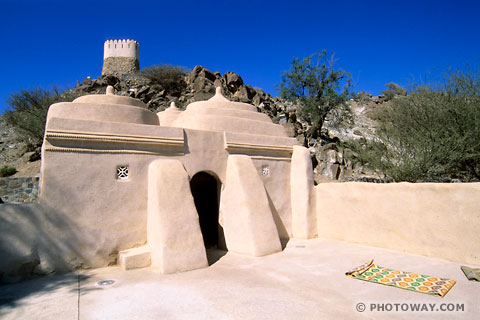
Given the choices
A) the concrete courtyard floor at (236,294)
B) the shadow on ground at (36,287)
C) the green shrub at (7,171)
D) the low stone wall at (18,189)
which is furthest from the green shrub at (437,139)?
the green shrub at (7,171)

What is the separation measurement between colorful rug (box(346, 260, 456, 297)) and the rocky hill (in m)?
10.3

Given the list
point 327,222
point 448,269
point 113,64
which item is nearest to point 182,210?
point 327,222

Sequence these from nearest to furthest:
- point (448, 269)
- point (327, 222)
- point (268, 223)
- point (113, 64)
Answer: point (448, 269)
point (268, 223)
point (327, 222)
point (113, 64)

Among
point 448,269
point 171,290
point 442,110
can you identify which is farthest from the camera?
point 442,110

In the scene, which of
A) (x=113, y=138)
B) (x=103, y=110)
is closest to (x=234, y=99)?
(x=103, y=110)

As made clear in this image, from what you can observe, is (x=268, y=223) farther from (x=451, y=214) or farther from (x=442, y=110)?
(x=442, y=110)

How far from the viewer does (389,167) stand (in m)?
11.5

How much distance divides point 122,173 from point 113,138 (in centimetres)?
Answer: 72

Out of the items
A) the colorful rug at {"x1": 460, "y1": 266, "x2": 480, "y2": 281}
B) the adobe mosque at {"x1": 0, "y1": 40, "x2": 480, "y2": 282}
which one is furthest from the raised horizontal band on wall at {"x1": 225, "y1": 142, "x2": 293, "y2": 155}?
the colorful rug at {"x1": 460, "y1": 266, "x2": 480, "y2": 281}

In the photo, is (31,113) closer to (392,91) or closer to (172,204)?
(172,204)

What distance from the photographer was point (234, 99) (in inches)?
981

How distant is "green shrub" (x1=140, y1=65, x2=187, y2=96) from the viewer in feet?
98.2

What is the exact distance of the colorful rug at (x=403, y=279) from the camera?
4469 mm

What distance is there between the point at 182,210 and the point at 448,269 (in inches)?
191
